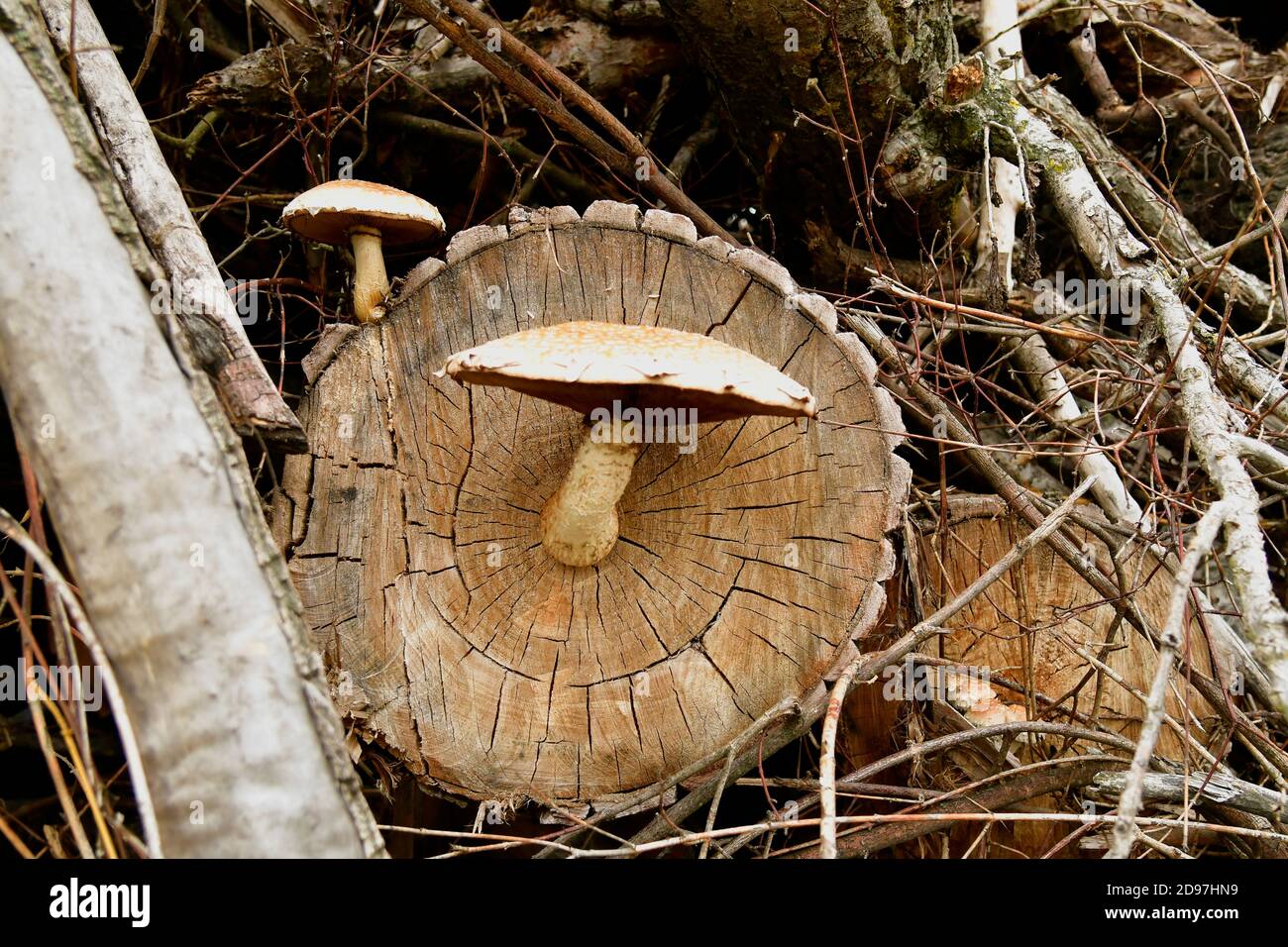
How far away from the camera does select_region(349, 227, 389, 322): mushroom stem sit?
8.03 feet

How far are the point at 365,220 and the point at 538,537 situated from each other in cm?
94

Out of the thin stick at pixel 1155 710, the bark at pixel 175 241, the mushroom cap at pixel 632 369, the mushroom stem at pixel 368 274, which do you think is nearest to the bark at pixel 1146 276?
the thin stick at pixel 1155 710

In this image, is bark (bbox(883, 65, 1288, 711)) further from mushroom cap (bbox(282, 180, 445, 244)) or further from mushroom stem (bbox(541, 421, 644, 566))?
mushroom cap (bbox(282, 180, 445, 244))

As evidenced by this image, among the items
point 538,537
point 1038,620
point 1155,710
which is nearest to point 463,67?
point 538,537

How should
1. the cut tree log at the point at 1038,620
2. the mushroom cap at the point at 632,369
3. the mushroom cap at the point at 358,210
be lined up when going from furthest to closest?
1. the cut tree log at the point at 1038,620
2. the mushroom cap at the point at 358,210
3. the mushroom cap at the point at 632,369

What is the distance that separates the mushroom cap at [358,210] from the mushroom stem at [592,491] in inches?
30.2

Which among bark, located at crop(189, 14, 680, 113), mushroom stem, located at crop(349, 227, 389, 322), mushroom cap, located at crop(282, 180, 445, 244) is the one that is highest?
bark, located at crop(189, 14, 680, 113)

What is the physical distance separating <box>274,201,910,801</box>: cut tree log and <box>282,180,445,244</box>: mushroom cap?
0.13 metres

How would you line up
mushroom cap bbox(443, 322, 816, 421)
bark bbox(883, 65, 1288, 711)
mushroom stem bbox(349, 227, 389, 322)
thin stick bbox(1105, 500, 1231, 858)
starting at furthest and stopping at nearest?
1. mushroom stem bbox(349, 227, 389, 322)
2. mushroom cap bbox(443, 322, 816, 421)
3. bark bbox(883, 65, 1288, 711)
4. thin stick bbox(1105, 500, 1231, 858)

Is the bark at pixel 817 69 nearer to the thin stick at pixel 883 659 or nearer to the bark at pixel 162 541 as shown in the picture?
the thin stick at pixel 883 659

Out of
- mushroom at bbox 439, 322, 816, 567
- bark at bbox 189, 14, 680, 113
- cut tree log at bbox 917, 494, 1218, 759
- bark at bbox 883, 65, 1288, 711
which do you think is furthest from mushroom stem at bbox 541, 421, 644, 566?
bark at bbox 189, 14, 680, 113

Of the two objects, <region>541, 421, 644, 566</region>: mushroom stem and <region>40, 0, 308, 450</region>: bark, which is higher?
<region>40, 0, 308, 450</region>: bark

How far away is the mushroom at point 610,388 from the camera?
184cm

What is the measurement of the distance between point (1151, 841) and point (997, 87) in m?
2.22
